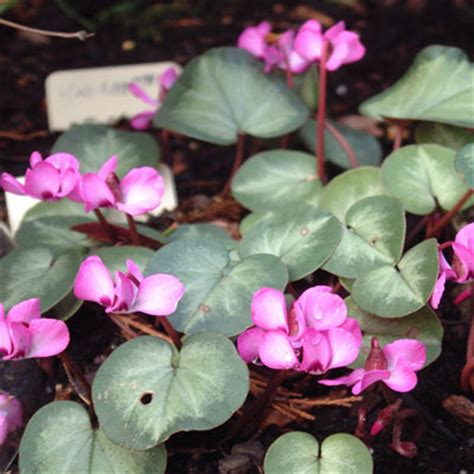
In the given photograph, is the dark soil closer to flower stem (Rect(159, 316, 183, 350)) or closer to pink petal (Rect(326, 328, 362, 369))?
flower stem (Rect(159, 316, 183, 350))

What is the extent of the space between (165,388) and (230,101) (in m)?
0.61

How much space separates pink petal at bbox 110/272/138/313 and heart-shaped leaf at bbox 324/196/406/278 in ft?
0.88

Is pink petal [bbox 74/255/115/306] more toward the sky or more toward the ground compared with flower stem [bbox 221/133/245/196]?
more toward the sky

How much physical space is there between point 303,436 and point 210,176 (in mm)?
771

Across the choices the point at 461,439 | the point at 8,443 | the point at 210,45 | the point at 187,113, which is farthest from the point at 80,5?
the point at 461,439

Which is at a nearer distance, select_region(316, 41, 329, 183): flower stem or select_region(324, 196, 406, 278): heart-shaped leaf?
select_region(324, 196, 406, 278): heart-shaped leaf

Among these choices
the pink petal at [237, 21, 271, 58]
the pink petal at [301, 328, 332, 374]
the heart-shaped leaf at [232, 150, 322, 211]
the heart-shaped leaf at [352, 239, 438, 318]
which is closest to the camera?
the pink petal at [301, 328, 332, 374]

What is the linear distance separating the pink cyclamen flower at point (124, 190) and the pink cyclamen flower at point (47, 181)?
22mm

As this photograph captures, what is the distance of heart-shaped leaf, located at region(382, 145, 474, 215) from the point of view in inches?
46.6

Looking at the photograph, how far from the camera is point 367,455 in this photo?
3.05ft

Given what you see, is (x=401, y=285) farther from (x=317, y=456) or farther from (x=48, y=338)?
(x=48, y=338)

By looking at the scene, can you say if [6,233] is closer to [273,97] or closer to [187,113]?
[187,113]

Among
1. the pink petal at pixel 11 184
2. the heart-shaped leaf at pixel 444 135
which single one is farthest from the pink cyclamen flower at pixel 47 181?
the heart-shaped leaf at pixel 444 135

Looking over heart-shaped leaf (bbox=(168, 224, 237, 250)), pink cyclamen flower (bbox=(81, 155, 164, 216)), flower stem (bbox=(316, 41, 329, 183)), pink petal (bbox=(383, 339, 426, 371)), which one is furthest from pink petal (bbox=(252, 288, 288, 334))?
flower stem (bbox=(316, 41, 329, 183))
